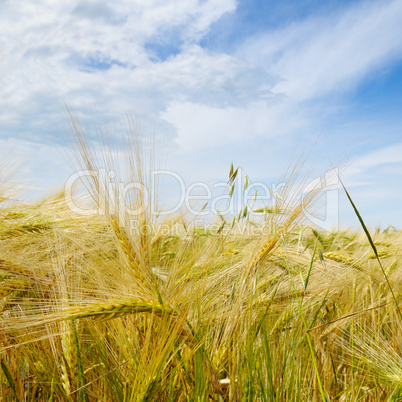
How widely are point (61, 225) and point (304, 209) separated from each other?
→ 3.48ft

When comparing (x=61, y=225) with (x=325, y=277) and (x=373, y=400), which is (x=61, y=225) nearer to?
(x=325, y=277)

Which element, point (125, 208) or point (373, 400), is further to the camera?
point (373, 400)

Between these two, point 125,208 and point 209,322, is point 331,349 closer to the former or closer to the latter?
point 209,322

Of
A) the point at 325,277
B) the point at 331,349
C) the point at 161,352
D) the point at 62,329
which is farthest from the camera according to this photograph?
the point at 325,277

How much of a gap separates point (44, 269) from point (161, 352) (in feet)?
2.58

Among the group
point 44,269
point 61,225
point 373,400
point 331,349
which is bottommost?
point 373,400

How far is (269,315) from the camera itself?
1551mm

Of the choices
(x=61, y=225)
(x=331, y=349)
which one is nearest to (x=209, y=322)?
(x=331, y=349)

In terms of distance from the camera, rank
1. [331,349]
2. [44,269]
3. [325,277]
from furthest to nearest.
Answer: [325,277] → [331,349] → [44,269]

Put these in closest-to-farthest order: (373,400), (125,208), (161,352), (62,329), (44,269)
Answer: (161,352)
(62,329)
(125,208)
(373,400)
(44,269)

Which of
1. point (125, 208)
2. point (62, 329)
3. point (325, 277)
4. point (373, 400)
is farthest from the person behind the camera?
point (325, 277)

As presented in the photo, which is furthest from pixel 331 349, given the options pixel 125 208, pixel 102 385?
pixel 125 208

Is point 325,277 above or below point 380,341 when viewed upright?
above

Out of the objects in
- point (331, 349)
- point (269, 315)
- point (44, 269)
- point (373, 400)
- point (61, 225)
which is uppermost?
point (61, 225)
